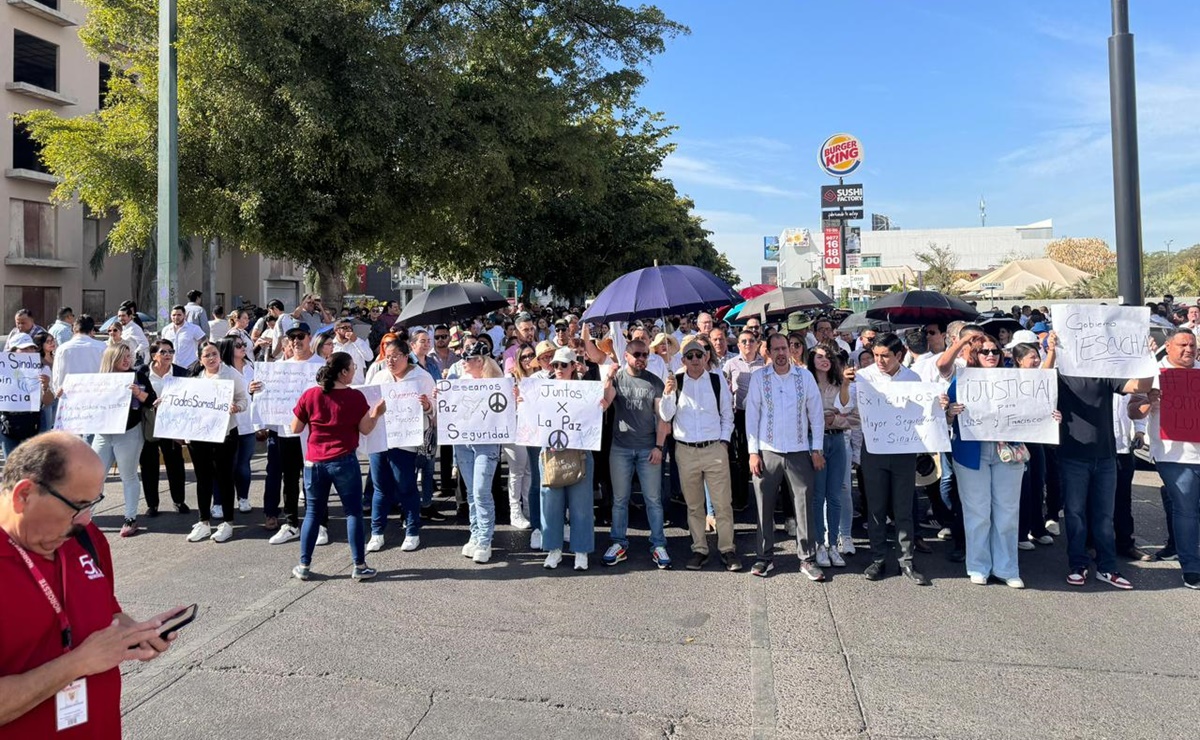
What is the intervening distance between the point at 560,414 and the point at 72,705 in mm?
4658

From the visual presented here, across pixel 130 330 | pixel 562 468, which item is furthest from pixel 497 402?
pixel 130 330

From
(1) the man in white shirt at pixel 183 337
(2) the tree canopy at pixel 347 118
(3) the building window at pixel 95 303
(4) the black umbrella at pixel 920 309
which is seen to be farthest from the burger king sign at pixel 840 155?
(3) the building window at pixel 95 303

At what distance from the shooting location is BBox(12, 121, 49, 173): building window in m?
32.1

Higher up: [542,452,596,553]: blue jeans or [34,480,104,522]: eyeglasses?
[34,480,104,522]: eyeglasses

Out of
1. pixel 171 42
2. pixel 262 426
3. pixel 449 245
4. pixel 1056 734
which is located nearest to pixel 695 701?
pixel 1056 734

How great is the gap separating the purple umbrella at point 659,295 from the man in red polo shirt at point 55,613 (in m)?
5.96

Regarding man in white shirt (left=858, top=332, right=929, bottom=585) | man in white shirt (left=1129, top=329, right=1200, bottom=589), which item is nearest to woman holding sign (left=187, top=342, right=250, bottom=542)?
man in white shirt (left=858, top=332, right=929, bottom=585)

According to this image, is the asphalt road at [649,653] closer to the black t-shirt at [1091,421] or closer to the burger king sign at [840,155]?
the black t-shirt at [1091,421]

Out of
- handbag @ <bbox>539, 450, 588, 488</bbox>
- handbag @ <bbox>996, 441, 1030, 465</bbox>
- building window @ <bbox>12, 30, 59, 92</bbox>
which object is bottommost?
handbag @ <bbox>539, 450, 588, 488</bbox>

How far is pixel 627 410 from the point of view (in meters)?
6.53

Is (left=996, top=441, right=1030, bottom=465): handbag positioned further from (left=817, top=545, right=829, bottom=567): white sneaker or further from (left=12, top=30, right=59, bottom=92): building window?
(left=12, top=30, right=59, bottom=92): building window

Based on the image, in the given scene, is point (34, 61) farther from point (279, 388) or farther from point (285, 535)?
point (285, 535)

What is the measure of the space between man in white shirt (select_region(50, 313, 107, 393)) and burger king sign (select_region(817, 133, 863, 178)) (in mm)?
26010

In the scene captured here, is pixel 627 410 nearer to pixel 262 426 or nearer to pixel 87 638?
pixel 262 426
